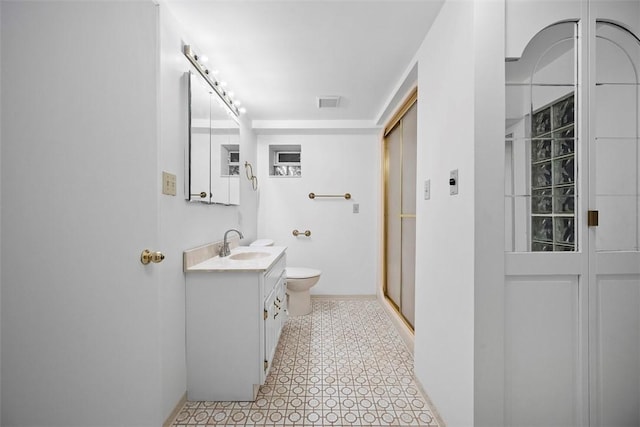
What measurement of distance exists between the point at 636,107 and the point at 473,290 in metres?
1.13

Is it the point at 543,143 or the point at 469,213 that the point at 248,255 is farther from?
the point at 543,143

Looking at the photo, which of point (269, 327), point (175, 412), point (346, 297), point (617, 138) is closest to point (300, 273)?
point (346, 297)

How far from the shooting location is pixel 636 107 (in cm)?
135

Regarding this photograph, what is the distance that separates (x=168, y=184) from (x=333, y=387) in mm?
1599

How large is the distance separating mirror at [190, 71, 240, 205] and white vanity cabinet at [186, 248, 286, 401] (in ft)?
1.86

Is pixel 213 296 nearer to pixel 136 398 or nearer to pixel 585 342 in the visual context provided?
pixel 136 398

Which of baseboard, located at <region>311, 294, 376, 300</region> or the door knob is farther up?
the door knob

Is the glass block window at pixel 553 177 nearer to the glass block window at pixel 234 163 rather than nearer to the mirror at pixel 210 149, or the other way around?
the mirror at pixel 210 149

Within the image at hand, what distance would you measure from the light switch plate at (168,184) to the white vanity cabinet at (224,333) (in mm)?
481

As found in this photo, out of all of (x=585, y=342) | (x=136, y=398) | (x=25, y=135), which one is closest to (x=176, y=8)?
(x=25, y=135)

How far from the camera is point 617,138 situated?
133cm

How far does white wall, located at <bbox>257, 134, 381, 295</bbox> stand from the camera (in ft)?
12.6

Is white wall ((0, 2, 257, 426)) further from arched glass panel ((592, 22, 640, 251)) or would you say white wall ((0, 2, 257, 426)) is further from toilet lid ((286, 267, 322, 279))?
arched glass panel ((592, 22, 640, 251))

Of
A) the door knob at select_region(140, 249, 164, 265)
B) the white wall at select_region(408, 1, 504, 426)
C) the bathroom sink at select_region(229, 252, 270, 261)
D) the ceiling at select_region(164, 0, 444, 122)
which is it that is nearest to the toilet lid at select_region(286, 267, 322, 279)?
the bathroom sink at select_region(229, 252, 270, 261)
